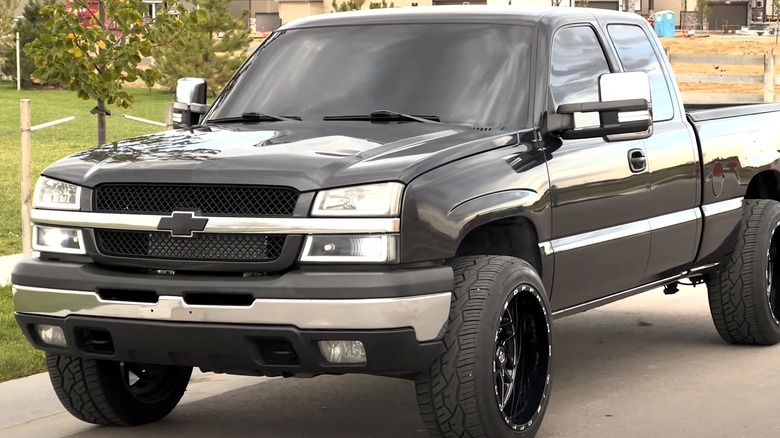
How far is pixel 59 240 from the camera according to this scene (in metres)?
6.09

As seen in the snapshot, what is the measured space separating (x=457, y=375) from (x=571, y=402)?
165cm

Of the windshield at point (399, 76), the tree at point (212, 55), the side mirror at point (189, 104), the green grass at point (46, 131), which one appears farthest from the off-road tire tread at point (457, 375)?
the tree at point (212, 55)

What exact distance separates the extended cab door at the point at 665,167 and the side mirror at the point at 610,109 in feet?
2.33

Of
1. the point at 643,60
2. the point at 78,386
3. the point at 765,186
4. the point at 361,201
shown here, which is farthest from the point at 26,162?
the point at 361,201

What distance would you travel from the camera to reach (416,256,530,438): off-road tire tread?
18.8ft

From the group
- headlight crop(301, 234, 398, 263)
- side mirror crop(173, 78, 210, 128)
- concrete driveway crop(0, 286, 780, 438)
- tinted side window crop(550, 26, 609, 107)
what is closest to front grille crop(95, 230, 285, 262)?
headlight crop(301, 234, 398, 263)

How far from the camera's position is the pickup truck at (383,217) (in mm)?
5594

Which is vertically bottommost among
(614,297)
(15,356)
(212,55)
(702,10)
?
(15,356)

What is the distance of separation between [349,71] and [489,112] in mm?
762

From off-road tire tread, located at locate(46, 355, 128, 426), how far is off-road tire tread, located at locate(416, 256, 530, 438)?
5.16 ft

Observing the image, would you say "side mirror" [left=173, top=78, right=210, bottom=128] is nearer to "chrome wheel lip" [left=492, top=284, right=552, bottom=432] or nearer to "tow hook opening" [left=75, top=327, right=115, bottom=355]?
"tow hook opening" [left=75, top=327, right=115, bottom=355]

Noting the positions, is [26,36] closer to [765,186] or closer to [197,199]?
[765,186]

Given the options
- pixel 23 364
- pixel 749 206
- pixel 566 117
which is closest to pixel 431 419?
pixel 566 117

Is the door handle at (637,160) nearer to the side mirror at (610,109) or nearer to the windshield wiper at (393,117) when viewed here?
the side mirror at (610,109)
